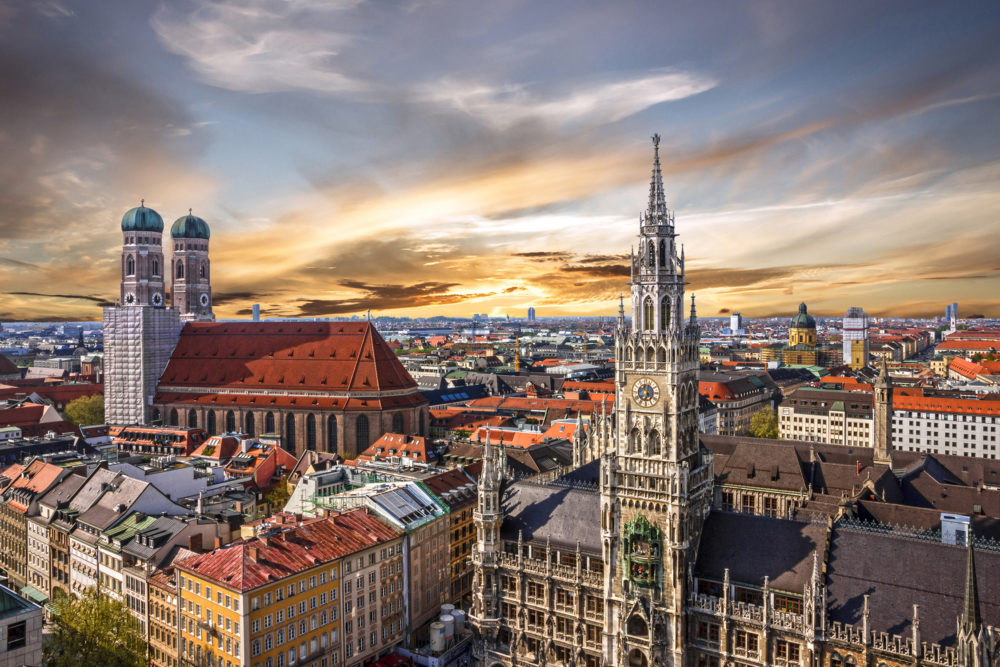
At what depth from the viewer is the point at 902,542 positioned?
158 ft

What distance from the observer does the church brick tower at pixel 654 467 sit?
171 feet

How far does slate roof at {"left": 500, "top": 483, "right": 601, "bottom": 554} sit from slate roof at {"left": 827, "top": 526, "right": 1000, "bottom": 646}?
58.9ft

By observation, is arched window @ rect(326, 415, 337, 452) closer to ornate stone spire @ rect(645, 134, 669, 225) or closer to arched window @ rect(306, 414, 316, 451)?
arched window @ rect(306, 414, 316, 451)

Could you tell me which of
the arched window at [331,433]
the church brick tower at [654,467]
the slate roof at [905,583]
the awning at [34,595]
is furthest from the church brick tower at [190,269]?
the slate roof at [905,583]

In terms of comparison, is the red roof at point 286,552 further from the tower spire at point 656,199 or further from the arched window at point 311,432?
the arched window at point 311,432

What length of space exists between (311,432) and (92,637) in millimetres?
93555

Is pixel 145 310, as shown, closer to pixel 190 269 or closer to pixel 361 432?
pixel 190 269

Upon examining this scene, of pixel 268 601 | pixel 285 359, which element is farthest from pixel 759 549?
pixel 285 359

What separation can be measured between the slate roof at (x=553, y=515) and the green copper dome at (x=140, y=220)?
148958 millimetres

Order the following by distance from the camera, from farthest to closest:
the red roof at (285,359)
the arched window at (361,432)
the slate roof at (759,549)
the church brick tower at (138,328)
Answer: the church brick tower at (138,328), the red roof at (285,359), the arched window at (361,432), the slate roof at (759,549)

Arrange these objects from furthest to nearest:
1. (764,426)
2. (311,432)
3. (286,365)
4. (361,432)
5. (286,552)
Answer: (764,426), (286,365), (311,432), (361,432), (286,552)

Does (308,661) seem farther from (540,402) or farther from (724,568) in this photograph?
(540,402)

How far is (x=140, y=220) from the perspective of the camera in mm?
178625

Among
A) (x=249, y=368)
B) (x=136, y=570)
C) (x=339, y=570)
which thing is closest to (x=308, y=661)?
(x=339, y=570)
